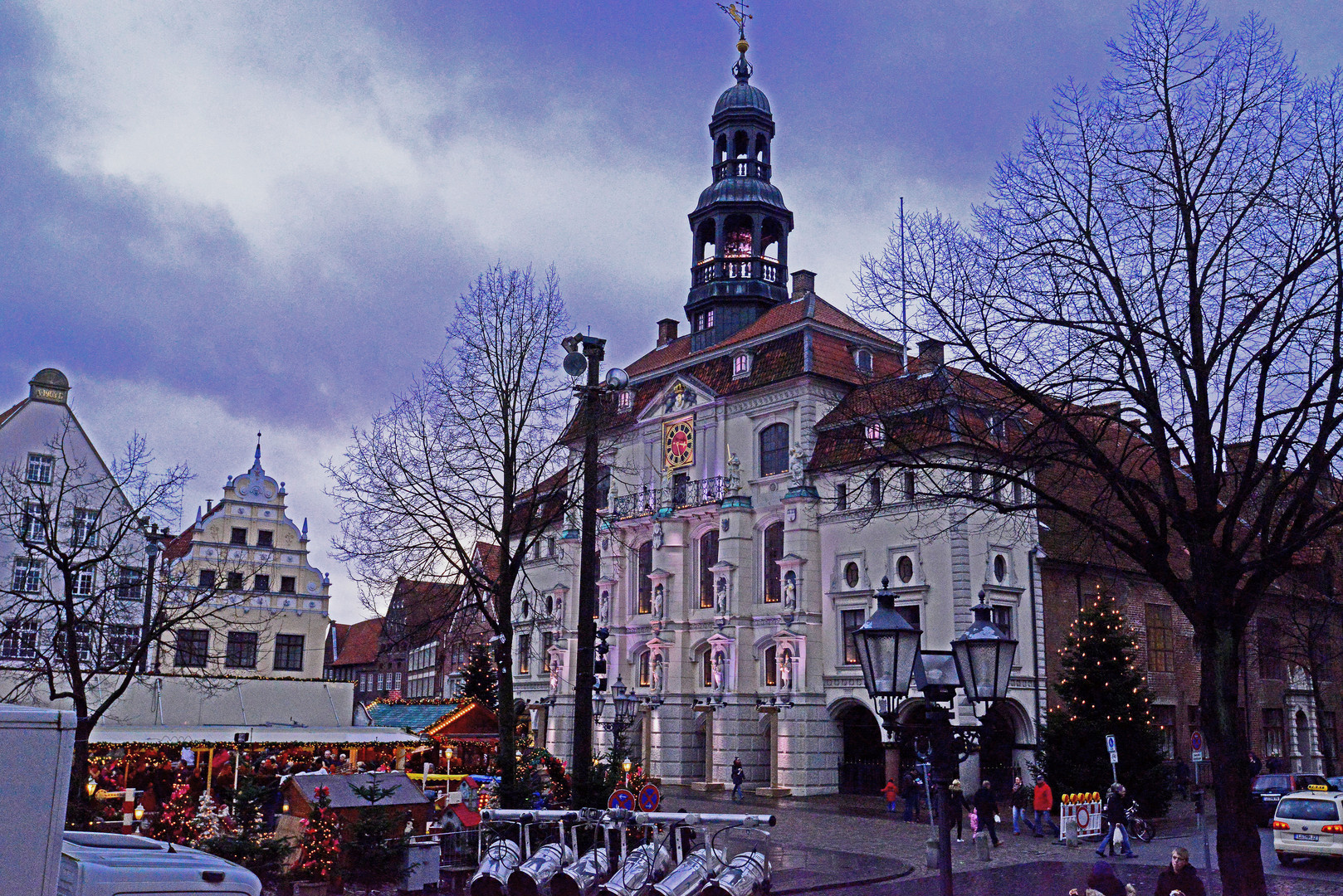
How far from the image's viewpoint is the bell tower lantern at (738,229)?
50250 mm

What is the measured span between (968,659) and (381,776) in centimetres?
1048

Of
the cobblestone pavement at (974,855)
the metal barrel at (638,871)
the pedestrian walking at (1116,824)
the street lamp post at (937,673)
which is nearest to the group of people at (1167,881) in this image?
the street lamp post at (937,673)

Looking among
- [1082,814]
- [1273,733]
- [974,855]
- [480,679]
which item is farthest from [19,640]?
[1273,733]

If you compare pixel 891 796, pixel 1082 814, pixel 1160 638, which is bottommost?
pixel 891 796

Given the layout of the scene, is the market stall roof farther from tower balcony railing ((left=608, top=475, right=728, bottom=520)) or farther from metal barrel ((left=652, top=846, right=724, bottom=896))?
metal barrel ((left=652, top=846, right=724, bottom=896))

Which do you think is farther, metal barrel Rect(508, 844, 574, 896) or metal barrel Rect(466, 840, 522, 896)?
metal barrel Rect(466, 840, 522, 896)

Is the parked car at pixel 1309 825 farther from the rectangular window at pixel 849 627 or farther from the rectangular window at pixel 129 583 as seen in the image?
the rectangular window at pixel 129 583

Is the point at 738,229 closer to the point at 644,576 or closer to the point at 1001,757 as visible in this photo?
the point at 644,576

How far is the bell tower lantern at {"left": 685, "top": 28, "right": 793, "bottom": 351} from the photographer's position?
1978 inches

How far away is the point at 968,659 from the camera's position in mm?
11156

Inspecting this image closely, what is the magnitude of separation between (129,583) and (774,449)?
2542 cm

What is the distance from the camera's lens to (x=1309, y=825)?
22.6 meters

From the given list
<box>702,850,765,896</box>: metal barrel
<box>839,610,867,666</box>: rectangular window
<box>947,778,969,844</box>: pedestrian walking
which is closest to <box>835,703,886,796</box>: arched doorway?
<box>839,610,867,666</box>: rectangular window

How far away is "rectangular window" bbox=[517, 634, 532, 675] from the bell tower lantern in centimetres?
1732
